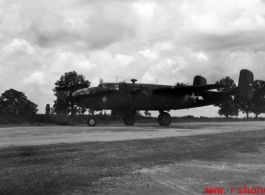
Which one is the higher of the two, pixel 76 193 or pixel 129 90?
pixel 129 90

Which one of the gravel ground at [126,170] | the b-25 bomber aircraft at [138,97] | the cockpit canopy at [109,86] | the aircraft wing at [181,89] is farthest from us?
the cockpit canopy at [109,86]

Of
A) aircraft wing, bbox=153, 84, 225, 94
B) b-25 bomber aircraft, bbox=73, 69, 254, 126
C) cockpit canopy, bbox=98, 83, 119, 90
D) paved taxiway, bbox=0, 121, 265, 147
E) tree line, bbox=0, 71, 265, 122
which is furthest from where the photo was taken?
tree line, bbox=0, 71, 265, 122

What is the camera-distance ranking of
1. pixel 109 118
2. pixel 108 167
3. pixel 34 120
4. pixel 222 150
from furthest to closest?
pixel 109 118 < pixel 34 120 < pixel 222 150 < pixel 108 167

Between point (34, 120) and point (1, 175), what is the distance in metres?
24.6

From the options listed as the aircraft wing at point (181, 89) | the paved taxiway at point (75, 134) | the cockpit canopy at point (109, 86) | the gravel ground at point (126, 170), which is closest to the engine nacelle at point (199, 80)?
the aircraft wing at point (181, 89)

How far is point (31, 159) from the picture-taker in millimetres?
6328

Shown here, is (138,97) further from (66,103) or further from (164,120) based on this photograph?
(66,103)

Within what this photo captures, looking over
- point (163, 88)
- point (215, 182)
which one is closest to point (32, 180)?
point (215, 182)

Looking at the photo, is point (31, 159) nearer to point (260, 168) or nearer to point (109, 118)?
point (260, 168)

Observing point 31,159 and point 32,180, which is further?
point 31,159

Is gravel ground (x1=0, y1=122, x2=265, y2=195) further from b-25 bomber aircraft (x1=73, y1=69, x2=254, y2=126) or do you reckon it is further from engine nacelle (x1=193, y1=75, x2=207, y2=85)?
engine nacelle (x1=193, y1=75, x2=207, y2=85)

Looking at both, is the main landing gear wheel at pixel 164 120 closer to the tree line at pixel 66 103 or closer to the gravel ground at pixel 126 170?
the tree line at pixel 66 103

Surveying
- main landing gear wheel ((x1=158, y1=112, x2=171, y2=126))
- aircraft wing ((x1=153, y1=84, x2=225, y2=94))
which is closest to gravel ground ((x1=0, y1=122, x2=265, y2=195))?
aircraft wing ((x1=153, y1=84, x2=225, y2=94))

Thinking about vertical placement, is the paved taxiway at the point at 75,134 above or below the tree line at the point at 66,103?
below
